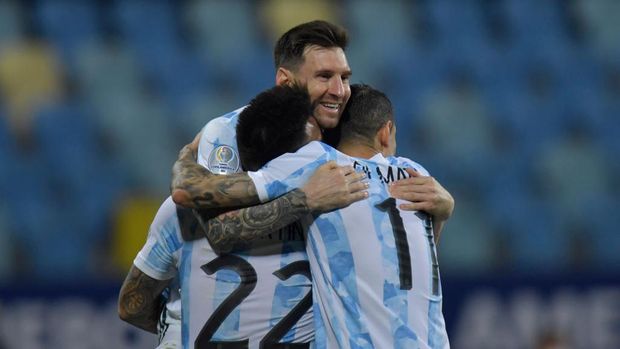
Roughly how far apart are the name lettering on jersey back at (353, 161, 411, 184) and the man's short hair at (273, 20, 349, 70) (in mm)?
672

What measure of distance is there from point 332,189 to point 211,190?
0.42m

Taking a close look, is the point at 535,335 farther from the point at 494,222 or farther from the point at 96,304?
the point at 96,304

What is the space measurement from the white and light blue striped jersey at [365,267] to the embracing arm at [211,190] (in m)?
0.05

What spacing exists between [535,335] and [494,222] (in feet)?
4.86

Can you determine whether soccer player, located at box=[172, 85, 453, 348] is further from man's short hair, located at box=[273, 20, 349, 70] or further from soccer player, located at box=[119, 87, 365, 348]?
man's short hair, located at box=[273, 20, 349, 70]

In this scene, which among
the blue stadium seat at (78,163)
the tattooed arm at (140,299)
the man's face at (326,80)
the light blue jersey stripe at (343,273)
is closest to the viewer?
the light blue jersey stripe at (343,273)

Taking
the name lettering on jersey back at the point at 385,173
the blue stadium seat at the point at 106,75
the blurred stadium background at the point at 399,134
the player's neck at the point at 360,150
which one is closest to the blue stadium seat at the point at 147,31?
the blurred stadium background at the point at 399,134

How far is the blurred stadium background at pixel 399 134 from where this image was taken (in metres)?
8.71

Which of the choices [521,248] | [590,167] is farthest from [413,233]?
[590,167]

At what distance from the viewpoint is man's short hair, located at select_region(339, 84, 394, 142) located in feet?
14.3

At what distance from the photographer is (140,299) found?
4.72m

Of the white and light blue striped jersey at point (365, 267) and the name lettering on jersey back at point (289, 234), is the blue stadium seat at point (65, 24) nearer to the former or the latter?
the name lettering on jersey back at point (289, 234)

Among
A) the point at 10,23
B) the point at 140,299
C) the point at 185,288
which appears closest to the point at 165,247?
the point at 185,288

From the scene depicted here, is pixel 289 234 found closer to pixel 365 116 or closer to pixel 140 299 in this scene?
pixel 365 116
